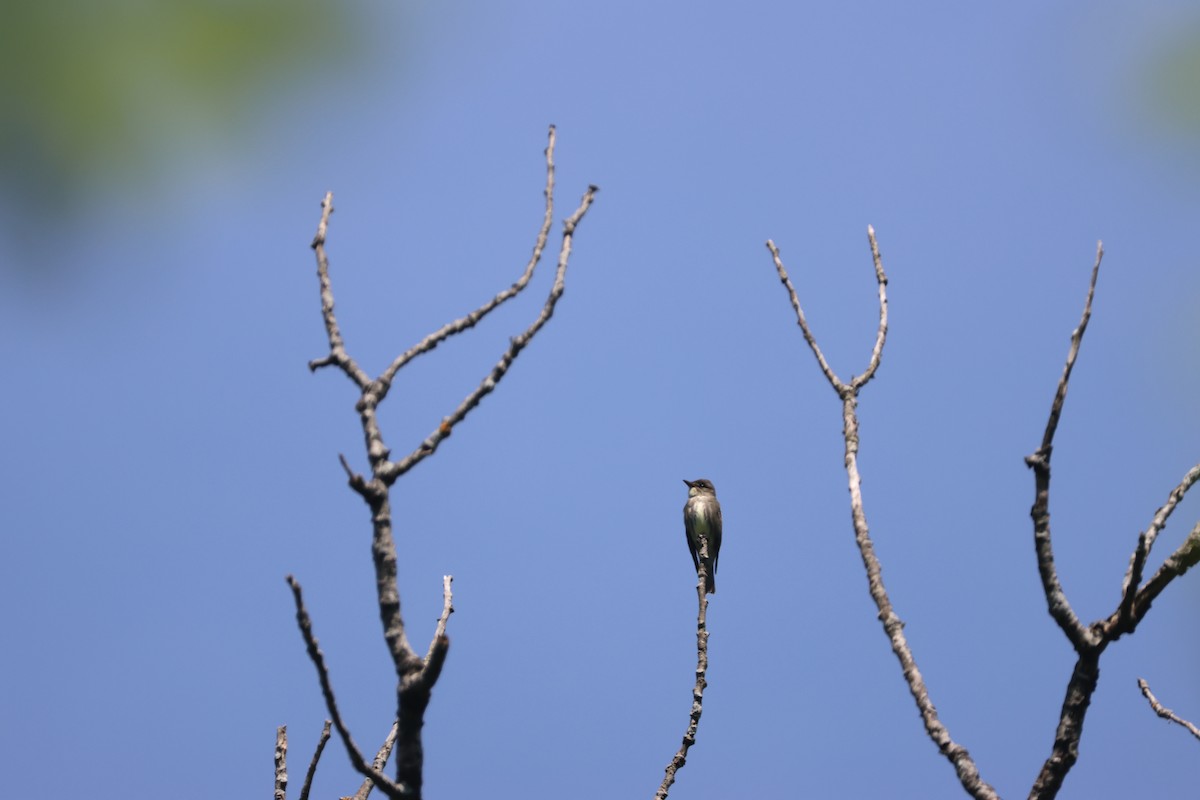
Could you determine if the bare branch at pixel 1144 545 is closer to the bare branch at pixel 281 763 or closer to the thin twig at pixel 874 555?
the thin twig at pixel 874 555

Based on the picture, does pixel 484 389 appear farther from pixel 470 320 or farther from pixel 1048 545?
pixel 1048 545

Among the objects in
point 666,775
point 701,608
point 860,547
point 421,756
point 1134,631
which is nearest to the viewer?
point 421,756

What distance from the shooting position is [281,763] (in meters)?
5.08

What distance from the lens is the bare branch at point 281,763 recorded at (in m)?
5.00

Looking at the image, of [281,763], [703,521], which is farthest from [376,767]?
[703,521]

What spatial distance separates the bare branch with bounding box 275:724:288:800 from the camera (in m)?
5.00

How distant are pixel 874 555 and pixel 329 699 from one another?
2.33 m

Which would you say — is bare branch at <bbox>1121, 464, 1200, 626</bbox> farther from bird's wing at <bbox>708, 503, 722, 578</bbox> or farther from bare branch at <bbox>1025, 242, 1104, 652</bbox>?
bird's wing at <bbox>708, 503, 722, 578</bbox>

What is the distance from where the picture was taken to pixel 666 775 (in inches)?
225

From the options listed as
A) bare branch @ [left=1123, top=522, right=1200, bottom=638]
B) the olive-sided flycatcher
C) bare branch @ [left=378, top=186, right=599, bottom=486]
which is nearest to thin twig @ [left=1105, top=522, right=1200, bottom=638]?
bare branch @ [left=1123, top=522, right=1200, bottom=638]

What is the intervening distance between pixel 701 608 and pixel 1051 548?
3113 millimetres

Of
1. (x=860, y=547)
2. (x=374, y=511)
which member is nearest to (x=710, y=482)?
(x=860, y=547)

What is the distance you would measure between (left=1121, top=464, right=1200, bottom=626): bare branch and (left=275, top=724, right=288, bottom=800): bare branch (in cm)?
341

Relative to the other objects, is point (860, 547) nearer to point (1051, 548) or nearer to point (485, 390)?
point (1051, 548)
